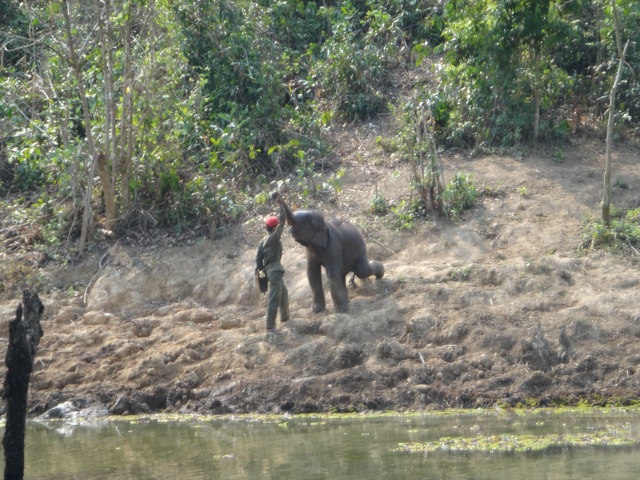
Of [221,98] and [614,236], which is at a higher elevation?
[221,98]

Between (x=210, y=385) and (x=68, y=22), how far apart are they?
5.30 meters

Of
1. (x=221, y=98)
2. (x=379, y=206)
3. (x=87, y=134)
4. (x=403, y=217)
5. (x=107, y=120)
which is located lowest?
(x=403, y=217)

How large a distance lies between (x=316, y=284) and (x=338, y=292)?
1.00 ft

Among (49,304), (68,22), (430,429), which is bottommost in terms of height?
(430,429)

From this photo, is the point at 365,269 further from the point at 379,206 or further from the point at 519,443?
the point at 519,443

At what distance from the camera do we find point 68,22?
505 inches

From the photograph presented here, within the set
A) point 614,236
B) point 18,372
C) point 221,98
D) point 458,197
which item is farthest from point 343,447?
point 221,98

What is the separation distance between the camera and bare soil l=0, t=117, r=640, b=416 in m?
10.1

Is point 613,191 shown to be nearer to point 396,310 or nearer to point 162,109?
point 396,310

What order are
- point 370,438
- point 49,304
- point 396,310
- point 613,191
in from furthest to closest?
1. point 613,191
2. point 49,304
3. point 396,310
4. point 370,438

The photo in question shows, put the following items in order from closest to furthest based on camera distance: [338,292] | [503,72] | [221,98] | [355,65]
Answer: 1. [338,292]
2. [503,72]
3. [221,98]
4. [355,65]

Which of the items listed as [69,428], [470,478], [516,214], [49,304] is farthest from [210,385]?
[516,214]

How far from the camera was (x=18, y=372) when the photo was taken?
692 cm

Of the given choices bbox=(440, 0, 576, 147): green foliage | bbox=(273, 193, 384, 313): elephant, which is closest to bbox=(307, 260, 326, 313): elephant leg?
bbox=(273, 193, 384, 313): elephant
